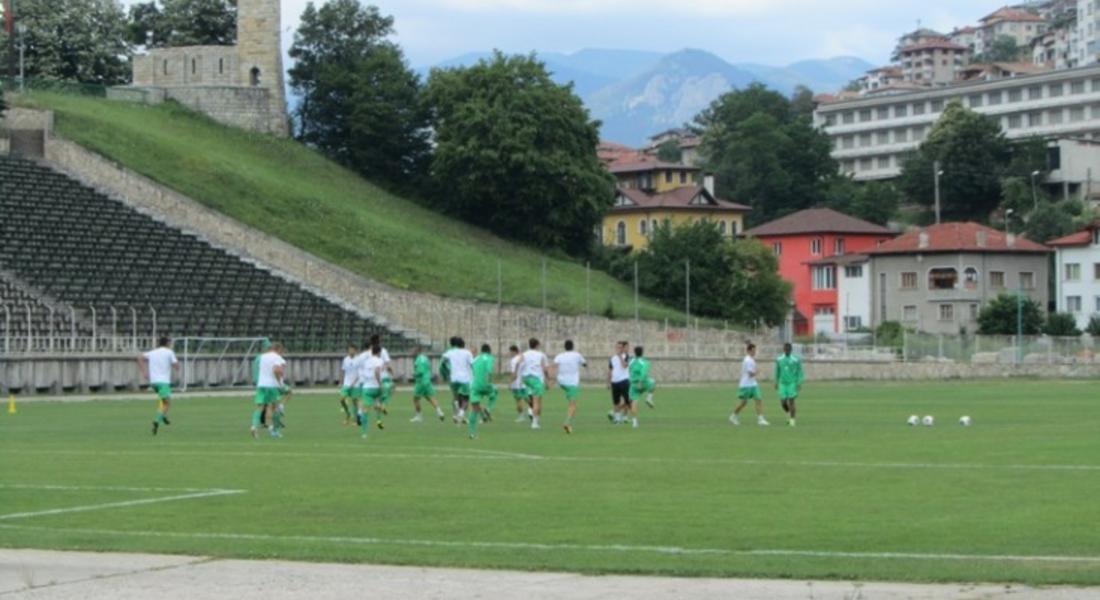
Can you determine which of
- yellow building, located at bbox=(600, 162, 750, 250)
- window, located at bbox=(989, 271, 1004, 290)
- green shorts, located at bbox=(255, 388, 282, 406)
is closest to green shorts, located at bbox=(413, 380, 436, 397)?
green shorts, located at bbox=(255, 388, 282, 406)

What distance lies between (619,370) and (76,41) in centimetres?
8787

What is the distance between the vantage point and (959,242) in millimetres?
123125

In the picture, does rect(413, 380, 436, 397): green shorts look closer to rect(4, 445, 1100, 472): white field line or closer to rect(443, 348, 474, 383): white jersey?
rect(443, 348, 474, 383): white jersey

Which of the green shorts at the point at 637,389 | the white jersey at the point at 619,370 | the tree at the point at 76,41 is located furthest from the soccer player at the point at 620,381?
the tree at the point at 76,41

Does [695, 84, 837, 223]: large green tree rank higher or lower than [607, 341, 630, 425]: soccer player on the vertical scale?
higher

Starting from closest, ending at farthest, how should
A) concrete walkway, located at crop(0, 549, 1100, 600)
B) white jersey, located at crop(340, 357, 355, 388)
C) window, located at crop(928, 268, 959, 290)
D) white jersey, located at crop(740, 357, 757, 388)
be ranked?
1. concrete walkway, located at crop(0, 549, 1100, 600)
2. white jersey, located at crop(740, 357, 757, 388)
3. white jersey, located at crop(340, 357, 355, 388)
4. window, located at crop(928, 268, 959, 290)

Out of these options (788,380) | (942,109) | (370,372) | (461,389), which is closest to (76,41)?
(461,389)

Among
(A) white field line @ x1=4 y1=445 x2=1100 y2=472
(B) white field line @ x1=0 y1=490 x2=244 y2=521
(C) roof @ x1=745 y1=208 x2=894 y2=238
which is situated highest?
(C) roof @ x1=745 y1=208 x2=894 y2=238

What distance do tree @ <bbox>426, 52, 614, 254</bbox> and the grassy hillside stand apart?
2.14 meters

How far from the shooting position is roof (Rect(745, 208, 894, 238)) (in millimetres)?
143875

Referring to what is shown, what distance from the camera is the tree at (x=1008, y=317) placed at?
109750 mm

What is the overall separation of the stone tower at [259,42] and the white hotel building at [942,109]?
77.0 m

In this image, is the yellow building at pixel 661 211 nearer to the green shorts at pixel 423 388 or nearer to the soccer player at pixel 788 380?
the green shorts at pixel 423 388

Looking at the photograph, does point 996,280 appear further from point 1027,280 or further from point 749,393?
point 749,393
